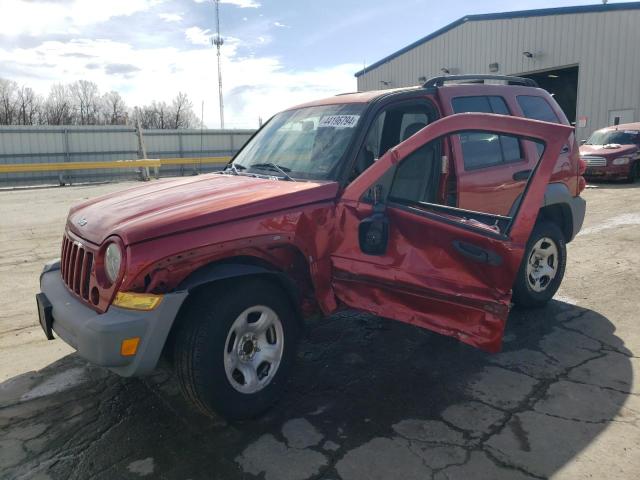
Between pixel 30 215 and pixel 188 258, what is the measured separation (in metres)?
10.7

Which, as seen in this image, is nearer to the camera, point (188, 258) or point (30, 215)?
point (188, 258)

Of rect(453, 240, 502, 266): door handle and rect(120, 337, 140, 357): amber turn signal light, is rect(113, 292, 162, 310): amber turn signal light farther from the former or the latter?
rect(453, 240, 502, 266): door handle

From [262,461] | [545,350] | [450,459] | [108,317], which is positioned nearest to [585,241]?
[545,350]

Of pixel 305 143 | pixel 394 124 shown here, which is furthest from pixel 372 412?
pixel 394 124

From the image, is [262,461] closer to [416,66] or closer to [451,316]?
[451,316]

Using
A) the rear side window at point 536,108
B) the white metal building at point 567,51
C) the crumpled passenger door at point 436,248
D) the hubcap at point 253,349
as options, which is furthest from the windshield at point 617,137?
the hubcap at point 253,349

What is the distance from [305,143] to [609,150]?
46.9 ft

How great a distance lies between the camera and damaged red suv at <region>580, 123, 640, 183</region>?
14789 millimetres

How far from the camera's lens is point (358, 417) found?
3.11m

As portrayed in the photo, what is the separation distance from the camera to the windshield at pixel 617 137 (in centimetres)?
1557

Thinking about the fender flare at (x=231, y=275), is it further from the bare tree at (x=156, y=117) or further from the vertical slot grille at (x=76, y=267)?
the bare tree at (x=156, y=117)

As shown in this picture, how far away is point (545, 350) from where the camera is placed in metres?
4.04

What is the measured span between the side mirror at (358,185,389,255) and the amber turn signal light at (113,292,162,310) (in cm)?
135

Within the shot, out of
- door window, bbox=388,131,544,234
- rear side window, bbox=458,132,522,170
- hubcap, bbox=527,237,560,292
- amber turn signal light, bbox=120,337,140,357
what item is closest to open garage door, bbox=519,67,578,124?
hubcap, bbox=527,237,560,292
